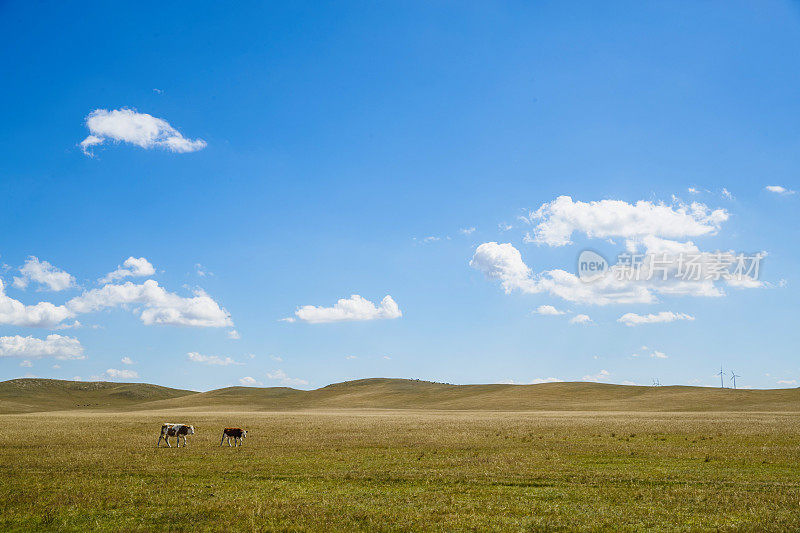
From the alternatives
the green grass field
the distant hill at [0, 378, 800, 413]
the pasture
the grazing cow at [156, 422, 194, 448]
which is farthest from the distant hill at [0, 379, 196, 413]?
the pasture

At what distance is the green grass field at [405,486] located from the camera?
46.5 ft

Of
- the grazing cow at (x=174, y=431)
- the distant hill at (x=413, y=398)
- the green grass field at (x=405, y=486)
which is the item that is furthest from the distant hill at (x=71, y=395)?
the green grass field at (x=405, y=486)

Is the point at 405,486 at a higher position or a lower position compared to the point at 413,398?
higher

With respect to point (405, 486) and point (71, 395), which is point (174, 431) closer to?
point (405, 486)

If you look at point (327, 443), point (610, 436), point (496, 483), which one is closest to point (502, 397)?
point (610, 436)

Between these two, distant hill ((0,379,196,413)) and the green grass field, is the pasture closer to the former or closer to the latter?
the green grass field

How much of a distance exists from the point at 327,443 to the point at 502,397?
341 feet

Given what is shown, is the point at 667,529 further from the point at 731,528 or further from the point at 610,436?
the point at 610,436

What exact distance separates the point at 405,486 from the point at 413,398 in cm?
12390

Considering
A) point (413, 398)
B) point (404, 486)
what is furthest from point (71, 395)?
point (404, 486)

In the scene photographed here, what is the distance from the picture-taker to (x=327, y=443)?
3148 cm

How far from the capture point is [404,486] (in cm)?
1850

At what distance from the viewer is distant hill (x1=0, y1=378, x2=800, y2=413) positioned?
335 feet

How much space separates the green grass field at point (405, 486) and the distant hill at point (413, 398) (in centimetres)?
7720
